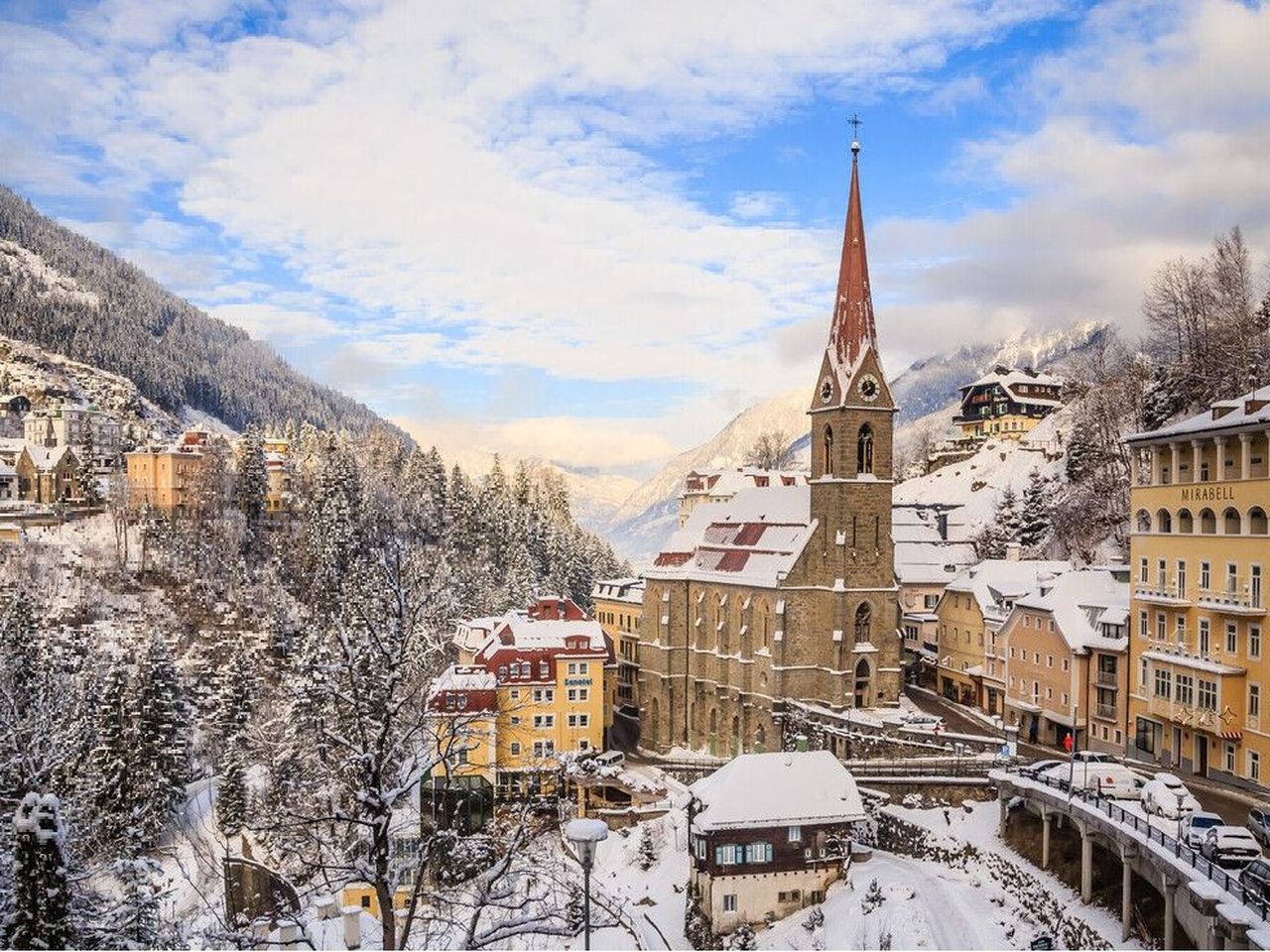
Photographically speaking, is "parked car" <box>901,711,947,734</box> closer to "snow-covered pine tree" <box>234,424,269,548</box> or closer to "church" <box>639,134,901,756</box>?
"church" <box>639,134,901,756</box>

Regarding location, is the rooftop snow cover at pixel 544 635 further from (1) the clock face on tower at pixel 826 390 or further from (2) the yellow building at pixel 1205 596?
(2) the yellow building at pixel 1205 596

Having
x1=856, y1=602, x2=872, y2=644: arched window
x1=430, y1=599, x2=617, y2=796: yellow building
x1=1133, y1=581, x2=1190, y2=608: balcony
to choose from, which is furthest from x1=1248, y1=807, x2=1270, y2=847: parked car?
x1=430, y1=599, x2=617, y2=796: yellow building

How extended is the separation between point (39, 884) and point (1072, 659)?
34714 millimetres

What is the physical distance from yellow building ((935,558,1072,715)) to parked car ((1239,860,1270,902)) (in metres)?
23.7

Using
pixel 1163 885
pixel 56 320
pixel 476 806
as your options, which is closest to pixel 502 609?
pixel 476 806

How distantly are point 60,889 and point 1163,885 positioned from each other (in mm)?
21052

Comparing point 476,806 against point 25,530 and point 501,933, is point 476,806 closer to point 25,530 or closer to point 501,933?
point 501,933

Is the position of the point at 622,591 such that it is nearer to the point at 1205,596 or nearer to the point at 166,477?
the point at 1205,596

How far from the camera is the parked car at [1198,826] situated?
78.4 feet

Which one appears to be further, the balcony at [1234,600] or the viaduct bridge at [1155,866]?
the balcony at [1234,600]

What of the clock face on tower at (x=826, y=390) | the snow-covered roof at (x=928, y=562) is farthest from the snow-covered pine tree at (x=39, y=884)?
the snow-covered roof at (x=928, y=562)

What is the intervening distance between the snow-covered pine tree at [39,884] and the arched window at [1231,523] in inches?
1203

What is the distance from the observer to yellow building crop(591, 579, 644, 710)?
214ft

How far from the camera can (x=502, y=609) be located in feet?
242
